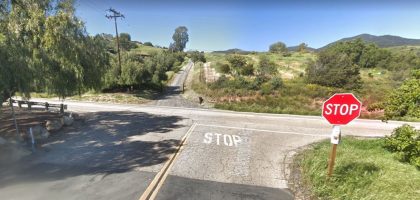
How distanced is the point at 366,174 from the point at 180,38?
160 m

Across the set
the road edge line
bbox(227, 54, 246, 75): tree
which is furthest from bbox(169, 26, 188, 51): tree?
the road edge line

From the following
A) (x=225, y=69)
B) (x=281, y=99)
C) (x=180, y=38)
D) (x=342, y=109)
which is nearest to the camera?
(x=342, y=109)

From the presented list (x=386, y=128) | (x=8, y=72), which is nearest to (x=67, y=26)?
(x=8, y=72)

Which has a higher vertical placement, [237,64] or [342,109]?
[237,64]

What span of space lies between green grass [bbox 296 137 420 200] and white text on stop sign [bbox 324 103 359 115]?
1.97m

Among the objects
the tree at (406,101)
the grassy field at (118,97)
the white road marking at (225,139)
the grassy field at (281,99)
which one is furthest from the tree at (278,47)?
the tree at (406,101)

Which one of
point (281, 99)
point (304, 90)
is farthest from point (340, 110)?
point (304, 90)

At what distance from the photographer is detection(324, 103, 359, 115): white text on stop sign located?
21.8 feet

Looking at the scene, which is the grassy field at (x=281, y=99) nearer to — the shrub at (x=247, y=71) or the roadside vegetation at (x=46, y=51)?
the roadside vegetation at (x=46, y=51)

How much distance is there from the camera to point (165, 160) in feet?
33.1

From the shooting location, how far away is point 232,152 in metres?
11.5

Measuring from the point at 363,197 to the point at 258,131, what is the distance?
368 inches

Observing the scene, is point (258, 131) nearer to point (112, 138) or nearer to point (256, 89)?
point (112, 138)

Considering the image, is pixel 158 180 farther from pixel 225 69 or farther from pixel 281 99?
pixel 225 69
